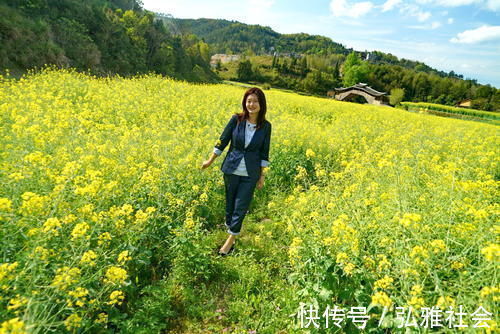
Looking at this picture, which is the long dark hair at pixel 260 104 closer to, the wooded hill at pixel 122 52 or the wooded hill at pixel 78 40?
the wooded hill at pixel 122 52

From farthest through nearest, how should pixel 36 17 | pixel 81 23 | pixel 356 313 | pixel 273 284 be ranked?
pixel 81 23 < pixel 36 17 < pixel 273 284 < pixel 356 313

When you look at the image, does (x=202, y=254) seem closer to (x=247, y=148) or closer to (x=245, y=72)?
(x=247, y=148)

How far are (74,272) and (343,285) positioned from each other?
7.72ft

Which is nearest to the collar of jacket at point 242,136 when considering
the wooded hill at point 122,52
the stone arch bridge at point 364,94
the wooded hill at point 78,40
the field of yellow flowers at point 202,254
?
the field of yellow flowers at point 202,254

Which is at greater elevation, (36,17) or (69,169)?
(36,17)

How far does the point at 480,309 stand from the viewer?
1.92 meters

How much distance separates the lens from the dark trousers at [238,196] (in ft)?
13.0

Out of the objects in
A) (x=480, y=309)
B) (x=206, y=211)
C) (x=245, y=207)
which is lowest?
(x=206, y=211)

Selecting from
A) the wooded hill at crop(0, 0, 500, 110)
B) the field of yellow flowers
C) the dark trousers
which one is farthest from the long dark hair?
the wooded hill at crop(0, 0, 500, 110)

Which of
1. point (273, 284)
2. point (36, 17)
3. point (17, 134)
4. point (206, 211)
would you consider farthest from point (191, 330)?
point (36, 17)

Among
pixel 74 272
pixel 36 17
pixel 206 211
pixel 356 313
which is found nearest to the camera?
pixel 74 272

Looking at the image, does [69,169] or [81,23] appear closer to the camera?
[69,169]

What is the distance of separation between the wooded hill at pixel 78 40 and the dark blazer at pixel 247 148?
16.7 metres

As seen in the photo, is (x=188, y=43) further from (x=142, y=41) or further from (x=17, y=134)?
(x=17, y=134)
